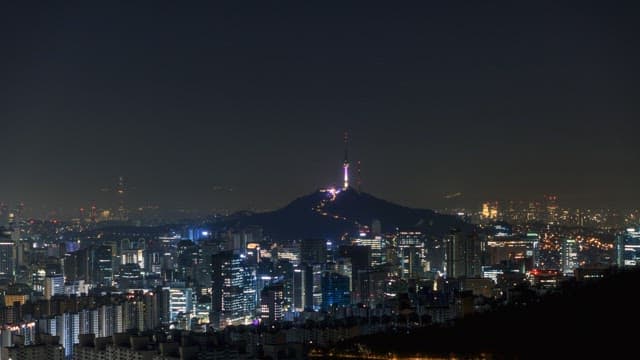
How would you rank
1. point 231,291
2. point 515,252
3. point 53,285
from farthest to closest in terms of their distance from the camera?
point 515,252
point 53,285
point 231,291

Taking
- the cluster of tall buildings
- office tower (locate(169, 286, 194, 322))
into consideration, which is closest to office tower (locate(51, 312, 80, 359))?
the cluster of tall buildings

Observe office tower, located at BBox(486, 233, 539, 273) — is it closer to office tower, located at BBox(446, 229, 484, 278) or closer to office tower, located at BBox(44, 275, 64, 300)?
office tower, located at BBox(446, 229, 484, 278)

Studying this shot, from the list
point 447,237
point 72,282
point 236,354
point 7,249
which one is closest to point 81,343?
point 236,354

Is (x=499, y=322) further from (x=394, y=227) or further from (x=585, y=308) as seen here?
(x=394, y=227)


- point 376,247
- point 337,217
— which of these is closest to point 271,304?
point 376,247

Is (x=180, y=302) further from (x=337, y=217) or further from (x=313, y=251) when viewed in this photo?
(x=337, y=217)

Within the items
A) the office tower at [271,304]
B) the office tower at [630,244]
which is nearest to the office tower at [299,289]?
the office tower at [271,304]

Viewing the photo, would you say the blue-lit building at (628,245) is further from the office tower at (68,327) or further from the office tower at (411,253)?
the office tower at (68,327)
